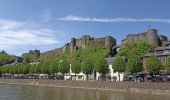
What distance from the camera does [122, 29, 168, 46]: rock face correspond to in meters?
135

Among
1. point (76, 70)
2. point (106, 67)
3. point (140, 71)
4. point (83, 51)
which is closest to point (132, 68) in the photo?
point (140, 71)

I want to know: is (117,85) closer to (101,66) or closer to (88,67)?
(101,66)

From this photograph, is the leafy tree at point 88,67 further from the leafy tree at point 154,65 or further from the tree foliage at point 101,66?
the leafy tree at point 154,65

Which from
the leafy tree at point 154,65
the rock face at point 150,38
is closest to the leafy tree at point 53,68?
the rock face at point 150,38

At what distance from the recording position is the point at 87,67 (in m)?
108

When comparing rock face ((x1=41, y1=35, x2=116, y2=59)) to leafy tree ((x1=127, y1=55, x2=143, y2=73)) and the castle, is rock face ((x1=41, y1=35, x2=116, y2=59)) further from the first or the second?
leafy tree ((x1=127, y1=55, x2=143, y2=73))

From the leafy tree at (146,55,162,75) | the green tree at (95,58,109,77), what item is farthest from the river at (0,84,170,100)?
the green tree at (95,58,109,77)

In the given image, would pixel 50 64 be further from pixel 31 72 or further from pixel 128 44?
pixel 128 44

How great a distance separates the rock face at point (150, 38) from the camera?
135250 mm

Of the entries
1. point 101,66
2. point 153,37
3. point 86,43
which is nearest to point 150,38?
point 153,37

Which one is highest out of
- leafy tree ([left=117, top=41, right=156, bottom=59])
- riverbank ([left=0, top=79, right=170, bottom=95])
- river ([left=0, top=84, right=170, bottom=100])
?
leafy tree ([left=117, top=41, right=156, bottom=59])

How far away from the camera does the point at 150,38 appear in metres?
136

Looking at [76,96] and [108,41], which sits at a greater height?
[108,41]

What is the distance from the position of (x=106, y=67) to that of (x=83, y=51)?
225 feet
